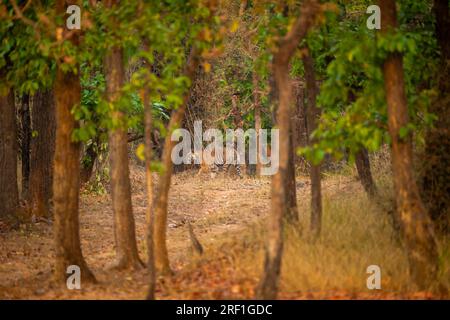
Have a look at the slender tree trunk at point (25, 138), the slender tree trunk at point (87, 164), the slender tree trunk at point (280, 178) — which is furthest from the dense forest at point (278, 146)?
the slender tree trunk at point (87, 164)

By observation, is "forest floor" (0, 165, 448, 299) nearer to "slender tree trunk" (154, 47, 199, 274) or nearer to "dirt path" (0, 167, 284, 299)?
"dirt path" (0, 167, 284, 299)

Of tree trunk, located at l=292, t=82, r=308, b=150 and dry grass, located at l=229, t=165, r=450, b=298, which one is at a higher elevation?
tree trunk, located at l=292, t=82, r=308, b=150

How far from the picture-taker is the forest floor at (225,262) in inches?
413

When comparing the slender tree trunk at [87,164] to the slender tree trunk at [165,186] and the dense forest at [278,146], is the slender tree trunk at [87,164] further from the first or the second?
the slender tree trunk at [165,186]

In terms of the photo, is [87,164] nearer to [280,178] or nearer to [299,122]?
[299,122]

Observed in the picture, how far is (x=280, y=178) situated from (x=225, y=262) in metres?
3.43

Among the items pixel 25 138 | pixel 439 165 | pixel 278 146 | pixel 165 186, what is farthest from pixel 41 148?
pixel 439 165

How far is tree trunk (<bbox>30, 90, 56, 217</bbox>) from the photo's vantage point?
64.4 ft

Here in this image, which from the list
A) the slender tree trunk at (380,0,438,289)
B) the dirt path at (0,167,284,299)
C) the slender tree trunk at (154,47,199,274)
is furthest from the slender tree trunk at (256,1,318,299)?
the slender tree trunk at (154,47,199,274)

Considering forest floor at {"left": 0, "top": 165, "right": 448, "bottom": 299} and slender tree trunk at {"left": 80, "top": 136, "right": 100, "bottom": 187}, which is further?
slender tree trunk at {"left": 80, "top": 136, "right": 100, "bottom": 187}

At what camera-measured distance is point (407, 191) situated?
10.2 meters

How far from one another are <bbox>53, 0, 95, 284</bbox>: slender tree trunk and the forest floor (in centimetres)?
A: 52

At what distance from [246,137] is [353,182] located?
1448 cm

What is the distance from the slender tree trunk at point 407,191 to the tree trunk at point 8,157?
35.8 ft
